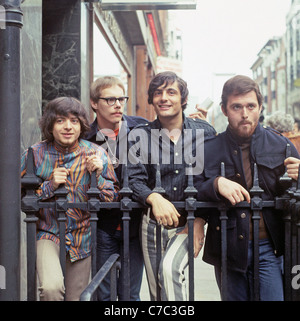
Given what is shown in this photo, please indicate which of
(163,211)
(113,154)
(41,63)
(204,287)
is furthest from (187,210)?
(204,287)

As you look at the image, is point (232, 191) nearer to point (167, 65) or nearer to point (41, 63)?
point (41, 63)

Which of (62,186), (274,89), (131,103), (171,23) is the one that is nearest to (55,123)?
(62,186)

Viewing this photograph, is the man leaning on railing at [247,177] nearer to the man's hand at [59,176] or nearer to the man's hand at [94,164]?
the man's hand at [94,164]

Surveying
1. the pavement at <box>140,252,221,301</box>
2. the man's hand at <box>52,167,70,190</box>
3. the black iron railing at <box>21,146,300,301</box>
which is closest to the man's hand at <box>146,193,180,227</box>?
the black iron railing at <box>21,146,300,301</box>

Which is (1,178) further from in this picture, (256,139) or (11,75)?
(256,139)

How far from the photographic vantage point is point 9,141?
2180 mm

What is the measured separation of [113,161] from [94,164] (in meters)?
0.54

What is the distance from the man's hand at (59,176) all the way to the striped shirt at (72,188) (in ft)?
0.48

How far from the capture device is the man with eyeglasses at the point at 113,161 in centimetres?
307

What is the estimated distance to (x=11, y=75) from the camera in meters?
2.18

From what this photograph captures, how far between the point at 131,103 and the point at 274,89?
181 feet

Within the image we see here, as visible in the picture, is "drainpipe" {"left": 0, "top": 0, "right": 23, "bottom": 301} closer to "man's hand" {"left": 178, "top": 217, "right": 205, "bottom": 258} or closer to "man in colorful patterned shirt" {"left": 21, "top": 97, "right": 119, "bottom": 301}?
"man in colorful patterned shirt" {"left": 21, "top": 97, "right": 119, "bottom": 301}

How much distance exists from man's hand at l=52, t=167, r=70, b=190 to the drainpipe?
0.28 m

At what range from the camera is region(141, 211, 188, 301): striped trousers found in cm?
255
